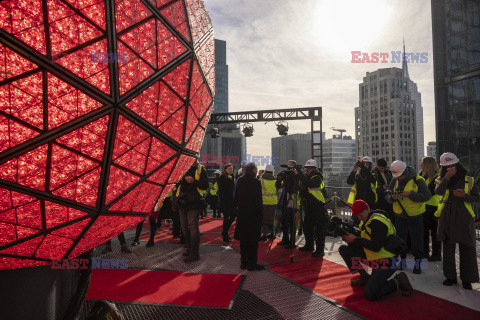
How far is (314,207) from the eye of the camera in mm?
5789

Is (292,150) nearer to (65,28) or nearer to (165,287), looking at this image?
(165,287)

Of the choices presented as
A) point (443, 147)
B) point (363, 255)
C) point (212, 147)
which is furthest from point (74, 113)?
point (212, 147)

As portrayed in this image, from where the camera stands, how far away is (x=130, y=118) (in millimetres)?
1346

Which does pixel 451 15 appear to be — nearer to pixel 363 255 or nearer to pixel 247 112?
pixel 247 112

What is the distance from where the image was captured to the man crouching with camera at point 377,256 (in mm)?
3605

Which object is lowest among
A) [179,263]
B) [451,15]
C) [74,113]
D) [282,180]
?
[179,263]

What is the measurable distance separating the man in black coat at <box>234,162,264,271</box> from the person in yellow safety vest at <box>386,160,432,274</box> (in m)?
2.14

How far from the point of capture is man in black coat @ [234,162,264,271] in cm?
489

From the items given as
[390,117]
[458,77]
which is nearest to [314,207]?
[458,77]

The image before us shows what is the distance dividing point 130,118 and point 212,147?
65.1 metres

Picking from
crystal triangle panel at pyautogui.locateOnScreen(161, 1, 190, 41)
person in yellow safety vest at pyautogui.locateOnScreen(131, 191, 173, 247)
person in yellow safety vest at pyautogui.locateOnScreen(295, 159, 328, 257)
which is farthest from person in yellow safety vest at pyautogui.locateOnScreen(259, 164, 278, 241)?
crystal triangle panel at pyautogui.locateOnScreen(161, 1, 190, 41)

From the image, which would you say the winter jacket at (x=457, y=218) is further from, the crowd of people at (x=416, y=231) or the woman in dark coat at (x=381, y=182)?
the woman in dark coat at (x=381, y=182)

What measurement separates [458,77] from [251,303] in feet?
56.4

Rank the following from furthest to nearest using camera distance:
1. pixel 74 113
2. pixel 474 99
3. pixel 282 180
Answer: pixel 474 99
pixel 282 180
pixel 74 113
